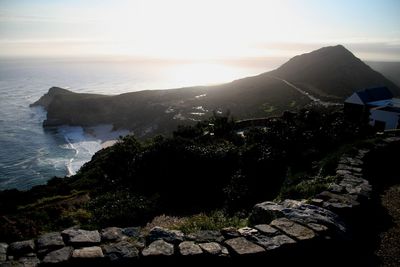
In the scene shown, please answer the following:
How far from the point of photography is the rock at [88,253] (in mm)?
4902

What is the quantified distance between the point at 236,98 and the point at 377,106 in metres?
38.3

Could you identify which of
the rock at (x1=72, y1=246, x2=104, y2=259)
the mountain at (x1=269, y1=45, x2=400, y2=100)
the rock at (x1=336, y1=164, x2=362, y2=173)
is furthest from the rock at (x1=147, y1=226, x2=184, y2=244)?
the mountain at (x1=269, y1=45, x2=400, y2=100)

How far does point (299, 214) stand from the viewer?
6.23 metres

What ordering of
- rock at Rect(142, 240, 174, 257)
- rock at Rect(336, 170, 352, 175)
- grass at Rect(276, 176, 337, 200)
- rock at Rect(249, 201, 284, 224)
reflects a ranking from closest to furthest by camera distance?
rock at Rect(142, 240, 174, 257)
rock at Rect(249, 201, 284, 224)
grass at Rect(276, 176, 337, 200)
rock at Rect(336, 170, 352, 175)

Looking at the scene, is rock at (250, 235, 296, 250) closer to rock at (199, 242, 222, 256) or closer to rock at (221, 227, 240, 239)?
rock at (221, 227, 240, 239)

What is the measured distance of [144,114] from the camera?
75.6m

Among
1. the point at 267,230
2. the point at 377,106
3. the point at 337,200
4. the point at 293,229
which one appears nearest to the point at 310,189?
the point at 337,200

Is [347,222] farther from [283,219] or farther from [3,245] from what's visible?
[3,245]

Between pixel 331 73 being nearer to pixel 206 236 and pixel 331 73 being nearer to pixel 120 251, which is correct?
pixel 206 236

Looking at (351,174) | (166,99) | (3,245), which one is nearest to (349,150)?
(351,174)

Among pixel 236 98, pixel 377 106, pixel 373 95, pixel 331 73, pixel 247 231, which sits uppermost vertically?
pixel 331 73

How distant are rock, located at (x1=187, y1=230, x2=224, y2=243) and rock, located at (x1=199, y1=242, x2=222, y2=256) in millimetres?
153

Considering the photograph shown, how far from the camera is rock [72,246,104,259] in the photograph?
490cm

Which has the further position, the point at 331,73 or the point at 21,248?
the point at 331,73
